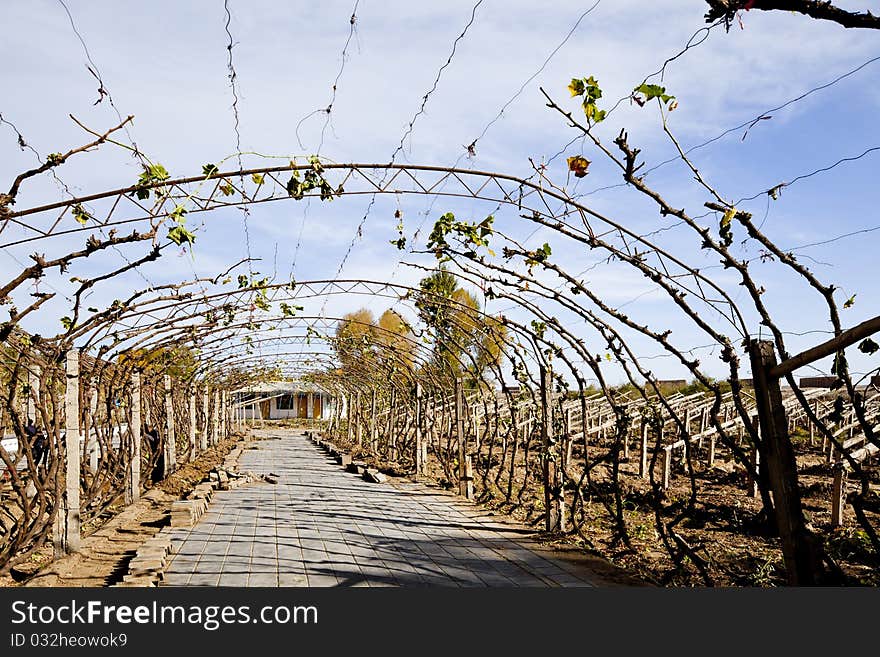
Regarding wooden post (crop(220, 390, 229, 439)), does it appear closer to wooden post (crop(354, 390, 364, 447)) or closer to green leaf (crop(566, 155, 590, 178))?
wooden post (crop(354, 390, 364, 447))

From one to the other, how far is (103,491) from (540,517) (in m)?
5.06

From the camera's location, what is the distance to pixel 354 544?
761 centimetres

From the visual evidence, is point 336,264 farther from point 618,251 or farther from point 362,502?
point 618,251

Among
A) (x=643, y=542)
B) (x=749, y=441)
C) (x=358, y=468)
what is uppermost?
(x=749, y=441)

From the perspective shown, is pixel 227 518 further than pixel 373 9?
Yes

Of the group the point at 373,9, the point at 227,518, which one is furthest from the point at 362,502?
the point at 373,9

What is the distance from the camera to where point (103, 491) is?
9664mm

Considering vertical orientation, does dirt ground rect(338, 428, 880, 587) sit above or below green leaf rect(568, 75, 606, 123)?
below

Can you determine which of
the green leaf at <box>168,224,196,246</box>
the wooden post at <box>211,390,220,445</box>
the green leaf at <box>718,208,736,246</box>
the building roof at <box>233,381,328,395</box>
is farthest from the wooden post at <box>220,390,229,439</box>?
the green leaf at <box>718,208,736,246</box>

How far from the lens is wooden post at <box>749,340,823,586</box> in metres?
4.02

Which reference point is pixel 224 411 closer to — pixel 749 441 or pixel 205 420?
pixel 205 420

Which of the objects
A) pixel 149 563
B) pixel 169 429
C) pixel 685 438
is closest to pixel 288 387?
pixel 169 429

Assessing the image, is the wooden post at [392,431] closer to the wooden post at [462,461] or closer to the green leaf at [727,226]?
the wooden post at [462,461]

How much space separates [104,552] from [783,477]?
18.8 feet
